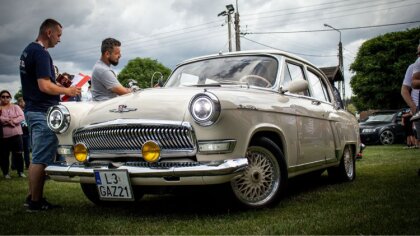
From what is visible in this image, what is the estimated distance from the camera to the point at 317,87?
19.0ft

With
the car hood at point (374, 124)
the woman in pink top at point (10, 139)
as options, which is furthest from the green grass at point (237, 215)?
the car hood at point (374, 124)

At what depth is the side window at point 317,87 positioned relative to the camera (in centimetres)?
551

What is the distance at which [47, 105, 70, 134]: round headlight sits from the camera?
3988 millimetres

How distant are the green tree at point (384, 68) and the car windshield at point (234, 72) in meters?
33.3

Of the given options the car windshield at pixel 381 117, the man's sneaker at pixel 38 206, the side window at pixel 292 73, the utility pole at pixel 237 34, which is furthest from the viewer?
the utility pole at pixel 237 34

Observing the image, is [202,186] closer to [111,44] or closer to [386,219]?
[386,219]

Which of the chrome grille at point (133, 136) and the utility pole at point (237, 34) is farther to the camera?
the utility pole at point (237, 34)

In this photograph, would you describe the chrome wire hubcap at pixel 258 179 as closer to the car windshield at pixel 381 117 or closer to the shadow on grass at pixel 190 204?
the shadow on grass at pixel 190 204

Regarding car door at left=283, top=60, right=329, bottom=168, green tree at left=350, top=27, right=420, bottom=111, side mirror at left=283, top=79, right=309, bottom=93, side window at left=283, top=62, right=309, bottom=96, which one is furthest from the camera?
green tree at left=350, top=27, right=420, bottom=111

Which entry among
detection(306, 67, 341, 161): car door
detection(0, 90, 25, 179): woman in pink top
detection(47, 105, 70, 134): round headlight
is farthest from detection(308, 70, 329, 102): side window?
detection(0, 90, 25, 179): woman in pink top

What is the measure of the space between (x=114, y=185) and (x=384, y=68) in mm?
37004

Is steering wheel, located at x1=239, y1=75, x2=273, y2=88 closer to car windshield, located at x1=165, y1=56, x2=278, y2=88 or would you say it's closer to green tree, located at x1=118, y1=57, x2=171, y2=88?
car windshield, located at x1=165, y1=56, x2=278, y2=88

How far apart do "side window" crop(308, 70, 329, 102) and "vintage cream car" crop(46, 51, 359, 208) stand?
0.60 m

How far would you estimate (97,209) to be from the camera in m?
4.26
